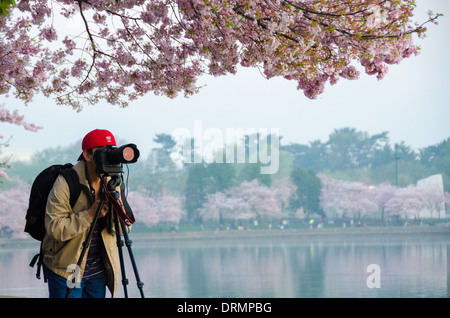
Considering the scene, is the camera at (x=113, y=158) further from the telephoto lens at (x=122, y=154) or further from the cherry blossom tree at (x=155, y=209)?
the cherry blossom tree at (x=155, y=209)

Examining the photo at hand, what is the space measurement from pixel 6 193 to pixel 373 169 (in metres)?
26.3

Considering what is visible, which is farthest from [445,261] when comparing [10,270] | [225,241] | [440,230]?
[10,270]

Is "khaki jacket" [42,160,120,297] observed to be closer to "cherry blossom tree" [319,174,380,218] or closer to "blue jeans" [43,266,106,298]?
"blue jeans" [43,266,106,298]

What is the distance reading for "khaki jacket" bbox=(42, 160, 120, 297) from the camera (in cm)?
204

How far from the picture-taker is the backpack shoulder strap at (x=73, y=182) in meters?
2.08

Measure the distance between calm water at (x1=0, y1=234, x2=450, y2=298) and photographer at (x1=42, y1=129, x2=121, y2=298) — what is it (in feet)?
53.7

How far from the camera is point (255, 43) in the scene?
3.45 m

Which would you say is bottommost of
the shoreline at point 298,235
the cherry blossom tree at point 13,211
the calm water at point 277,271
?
the calm water at point 277,271

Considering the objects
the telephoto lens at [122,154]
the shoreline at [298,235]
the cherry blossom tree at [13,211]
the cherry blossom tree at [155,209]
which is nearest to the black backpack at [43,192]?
the telephoto lens at [122,154]

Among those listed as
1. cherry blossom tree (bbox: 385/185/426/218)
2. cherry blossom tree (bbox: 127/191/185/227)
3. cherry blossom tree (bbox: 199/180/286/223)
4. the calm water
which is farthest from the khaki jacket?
cherry blossom tree (bbox: 385/185/426/218)

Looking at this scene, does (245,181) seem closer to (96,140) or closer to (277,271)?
(277,271)

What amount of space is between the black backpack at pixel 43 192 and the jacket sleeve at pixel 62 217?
23 mm

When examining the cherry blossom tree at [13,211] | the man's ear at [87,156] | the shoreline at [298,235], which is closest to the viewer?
the man's ear at [87,156]
